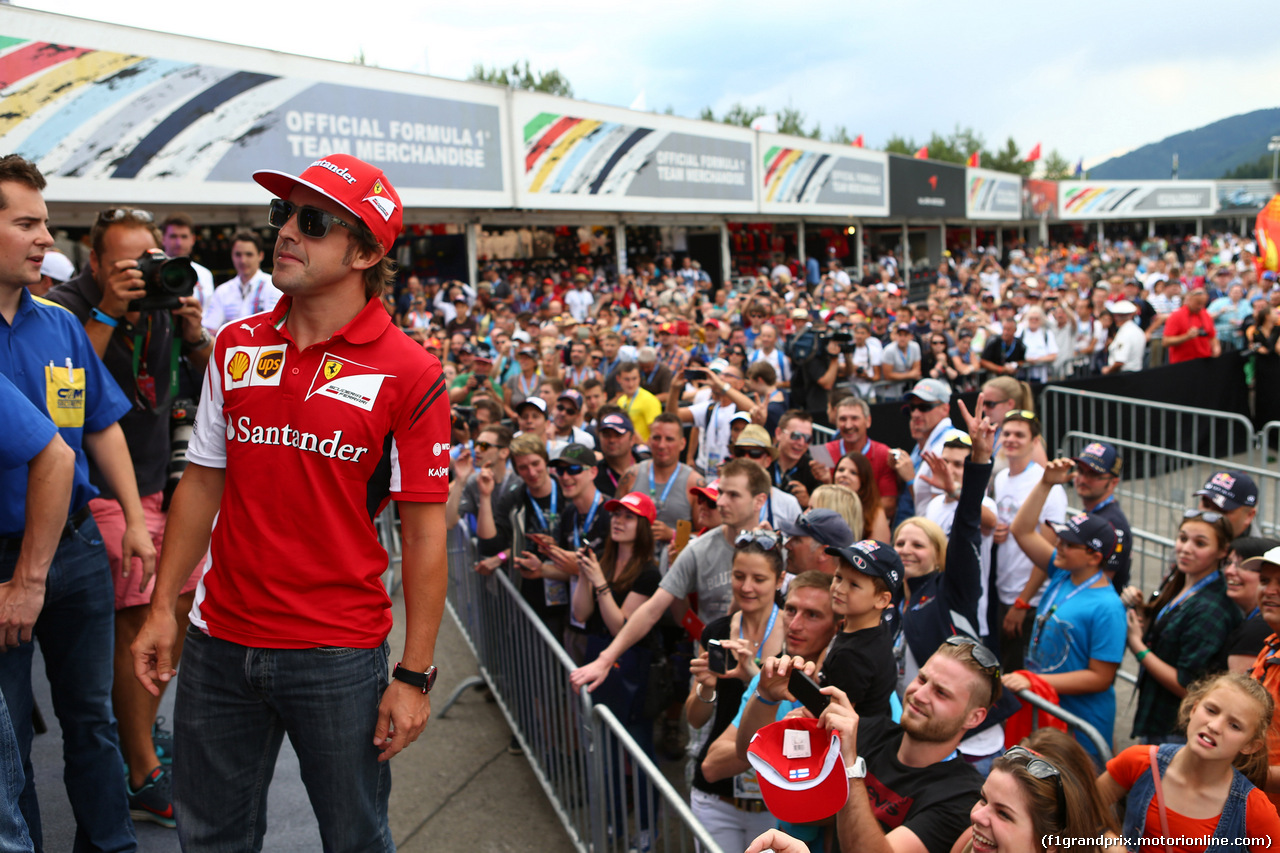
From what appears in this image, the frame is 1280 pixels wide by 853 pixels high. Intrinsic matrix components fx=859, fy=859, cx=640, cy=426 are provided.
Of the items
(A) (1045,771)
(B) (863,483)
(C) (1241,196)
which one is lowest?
(A) (1045,771)

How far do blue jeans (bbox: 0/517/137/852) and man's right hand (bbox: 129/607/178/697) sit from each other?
2.14 feet

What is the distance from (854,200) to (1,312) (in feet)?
96.1

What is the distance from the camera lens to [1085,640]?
3908 mm

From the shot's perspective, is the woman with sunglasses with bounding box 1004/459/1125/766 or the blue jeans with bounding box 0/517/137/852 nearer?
the blue jeans with bounding box 0/517/137/852

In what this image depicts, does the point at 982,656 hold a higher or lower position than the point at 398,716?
lower

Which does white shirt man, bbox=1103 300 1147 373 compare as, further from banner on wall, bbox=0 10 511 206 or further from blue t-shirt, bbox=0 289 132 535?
blue t-shirt, bbox=0 289 132 535

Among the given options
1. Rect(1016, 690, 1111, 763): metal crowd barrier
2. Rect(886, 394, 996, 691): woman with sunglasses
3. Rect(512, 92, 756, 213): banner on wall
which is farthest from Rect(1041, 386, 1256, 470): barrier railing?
Rect(512, 92, 756, 213): banner on wall

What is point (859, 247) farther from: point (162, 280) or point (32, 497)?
point (32, 497)

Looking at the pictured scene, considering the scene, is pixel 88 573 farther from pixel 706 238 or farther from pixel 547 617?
pixel 706 238

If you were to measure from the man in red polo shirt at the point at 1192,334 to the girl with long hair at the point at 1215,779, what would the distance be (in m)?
10.4

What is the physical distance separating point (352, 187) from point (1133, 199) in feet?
181

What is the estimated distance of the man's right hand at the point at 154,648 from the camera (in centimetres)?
201

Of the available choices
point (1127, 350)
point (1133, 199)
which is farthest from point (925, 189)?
point (1127, 350)

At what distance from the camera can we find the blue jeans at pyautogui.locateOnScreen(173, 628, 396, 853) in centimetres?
194
